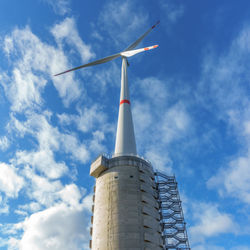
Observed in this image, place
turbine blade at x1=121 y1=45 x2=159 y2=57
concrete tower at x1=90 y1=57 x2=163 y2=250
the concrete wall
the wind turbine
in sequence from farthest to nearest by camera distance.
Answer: turbine blade at x1=121 y1=45 x2=159 y2=57
the wind turbine
concrete tower at x1=90 y1=57 x2=163 y2=250
the concrete wall

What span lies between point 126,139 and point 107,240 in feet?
60.1

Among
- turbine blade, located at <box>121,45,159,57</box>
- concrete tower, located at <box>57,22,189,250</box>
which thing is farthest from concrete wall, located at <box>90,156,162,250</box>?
turbine blade, located at <box>121,45,159,57</box>

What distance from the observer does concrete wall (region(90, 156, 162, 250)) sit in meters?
32.0

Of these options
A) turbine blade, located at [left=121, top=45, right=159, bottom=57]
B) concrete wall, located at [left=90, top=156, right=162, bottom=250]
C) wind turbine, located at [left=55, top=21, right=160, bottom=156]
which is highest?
turbine blade, located at [left=121, top=45, right=159, bottom=57]

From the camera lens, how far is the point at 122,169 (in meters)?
38.5

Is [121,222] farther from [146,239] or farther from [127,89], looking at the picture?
[127,89]

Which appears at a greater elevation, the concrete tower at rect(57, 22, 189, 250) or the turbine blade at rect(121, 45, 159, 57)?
the turbine blade at rect(121, 45, 159, 57)

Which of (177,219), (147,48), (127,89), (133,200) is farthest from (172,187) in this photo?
(147,48)

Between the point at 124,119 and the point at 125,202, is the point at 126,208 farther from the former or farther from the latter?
the point at 124,119

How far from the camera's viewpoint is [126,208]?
3406 centimetres

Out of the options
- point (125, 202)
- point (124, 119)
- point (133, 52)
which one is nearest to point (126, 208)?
point (125, 202)

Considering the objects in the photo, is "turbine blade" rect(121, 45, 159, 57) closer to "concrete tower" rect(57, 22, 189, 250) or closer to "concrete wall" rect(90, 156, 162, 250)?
"concrete tower" rect(57, 22, 189, 250)

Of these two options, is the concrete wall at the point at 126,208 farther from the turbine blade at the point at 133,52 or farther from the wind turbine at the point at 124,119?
the turbine blade at the point at 133,52

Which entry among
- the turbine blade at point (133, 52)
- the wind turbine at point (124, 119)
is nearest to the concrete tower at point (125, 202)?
the wind turbine at point (124, 119)
